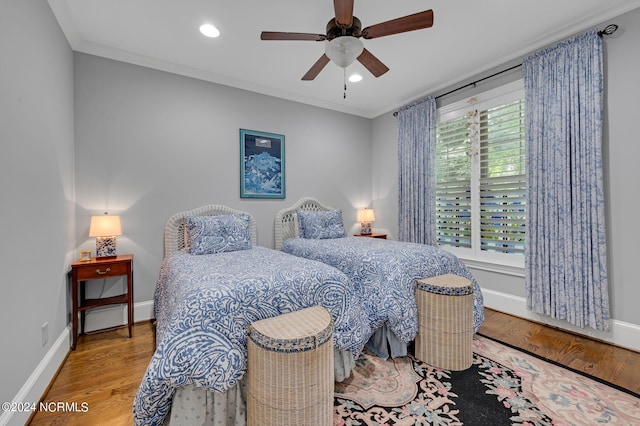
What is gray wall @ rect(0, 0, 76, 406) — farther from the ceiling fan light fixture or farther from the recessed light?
the ceiling fan light fixture

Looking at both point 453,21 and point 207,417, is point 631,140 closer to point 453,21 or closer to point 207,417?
point 453,21

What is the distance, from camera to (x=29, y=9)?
5.99ft

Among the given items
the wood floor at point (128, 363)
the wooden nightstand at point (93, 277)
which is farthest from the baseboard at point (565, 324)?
the wooden nightstand at point (93, 277)

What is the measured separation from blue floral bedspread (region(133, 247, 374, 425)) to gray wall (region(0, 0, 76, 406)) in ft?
2.50

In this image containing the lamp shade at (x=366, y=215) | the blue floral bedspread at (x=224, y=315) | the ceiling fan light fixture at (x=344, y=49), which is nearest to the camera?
the blue floral bedspread at (x=224, y=315)

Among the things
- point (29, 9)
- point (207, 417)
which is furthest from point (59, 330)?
point (29, 9)

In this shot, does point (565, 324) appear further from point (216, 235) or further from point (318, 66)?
point (216, 235)

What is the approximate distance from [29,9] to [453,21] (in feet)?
10.4

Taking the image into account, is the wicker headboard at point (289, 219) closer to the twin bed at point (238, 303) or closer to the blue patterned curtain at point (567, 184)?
the twin bed at point (238, 303)

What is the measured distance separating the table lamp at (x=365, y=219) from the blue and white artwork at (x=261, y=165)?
137 cm

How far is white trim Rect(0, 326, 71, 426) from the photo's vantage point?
1467 millimetres

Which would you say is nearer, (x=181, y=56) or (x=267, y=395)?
(x=267, y=395)

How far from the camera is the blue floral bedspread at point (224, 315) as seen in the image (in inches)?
51.9

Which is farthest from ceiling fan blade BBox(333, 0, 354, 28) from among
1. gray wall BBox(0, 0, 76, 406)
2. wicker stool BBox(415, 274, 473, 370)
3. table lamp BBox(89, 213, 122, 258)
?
table lamp BBox(89, 213, 122, 258)
